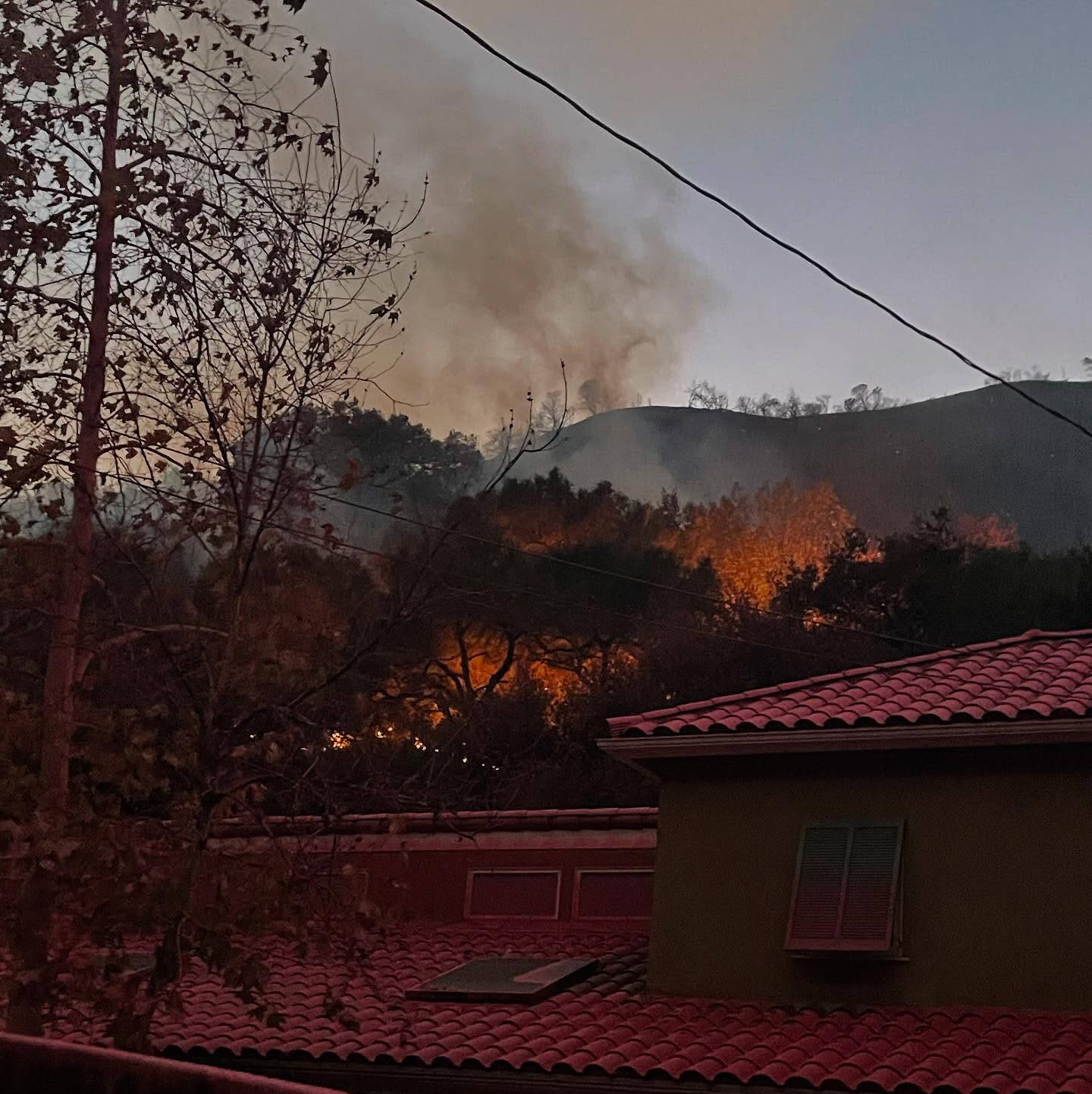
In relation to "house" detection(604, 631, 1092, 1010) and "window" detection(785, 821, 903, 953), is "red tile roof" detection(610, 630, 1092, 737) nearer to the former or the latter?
"house" detection(604, 631, 1092, 1010)

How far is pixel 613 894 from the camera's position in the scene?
630 inches

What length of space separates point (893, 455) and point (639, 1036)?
85454 mm

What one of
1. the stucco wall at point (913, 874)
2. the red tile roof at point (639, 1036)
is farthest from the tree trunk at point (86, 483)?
the stucco wall at point (913, 874)

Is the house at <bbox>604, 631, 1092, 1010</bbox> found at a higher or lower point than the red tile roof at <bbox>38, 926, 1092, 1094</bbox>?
higher

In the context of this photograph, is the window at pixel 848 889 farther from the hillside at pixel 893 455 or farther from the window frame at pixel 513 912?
the hillside at pixel 893 455

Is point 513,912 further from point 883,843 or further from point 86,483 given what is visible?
point 86,483

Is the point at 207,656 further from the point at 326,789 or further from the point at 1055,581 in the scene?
the point at 1055,581

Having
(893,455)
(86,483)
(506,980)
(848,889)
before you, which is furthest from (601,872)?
(893,455)

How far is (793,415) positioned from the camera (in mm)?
106125

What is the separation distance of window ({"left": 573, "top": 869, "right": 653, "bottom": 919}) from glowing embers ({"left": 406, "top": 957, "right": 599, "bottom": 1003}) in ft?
5.19

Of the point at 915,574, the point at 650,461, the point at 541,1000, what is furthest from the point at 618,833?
the point at 650,461

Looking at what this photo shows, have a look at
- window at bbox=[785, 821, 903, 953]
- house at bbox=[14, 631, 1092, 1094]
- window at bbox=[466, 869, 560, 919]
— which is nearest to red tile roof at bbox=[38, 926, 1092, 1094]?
house at bbox=[14, 631, 1092, 1094]

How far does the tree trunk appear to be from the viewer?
396 inches

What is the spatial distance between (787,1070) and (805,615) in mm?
35145
